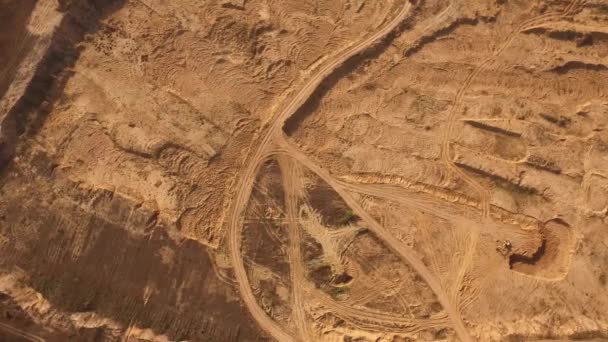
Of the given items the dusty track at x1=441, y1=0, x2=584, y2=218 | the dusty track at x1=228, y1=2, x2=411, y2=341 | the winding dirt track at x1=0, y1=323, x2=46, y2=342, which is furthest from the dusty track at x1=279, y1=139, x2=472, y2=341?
the winding dirt track at x1=0, y1=323, x2=46, y2=342

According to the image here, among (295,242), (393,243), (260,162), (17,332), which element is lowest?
(17,332)

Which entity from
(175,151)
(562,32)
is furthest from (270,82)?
(562,32)

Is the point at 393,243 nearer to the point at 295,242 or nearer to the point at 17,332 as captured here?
the point at 295,242

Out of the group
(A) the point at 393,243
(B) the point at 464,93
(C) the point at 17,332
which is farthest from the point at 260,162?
(C) the point at 17,332

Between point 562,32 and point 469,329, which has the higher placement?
point 562,32

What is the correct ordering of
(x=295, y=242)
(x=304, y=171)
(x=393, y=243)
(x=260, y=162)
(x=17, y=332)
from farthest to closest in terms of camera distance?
(x=260, y=162), (x=304, y=171), (x=295, y=242), (x=393, y=243), (x=17, y=332)

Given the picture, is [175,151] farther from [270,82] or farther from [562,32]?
[562,32]
